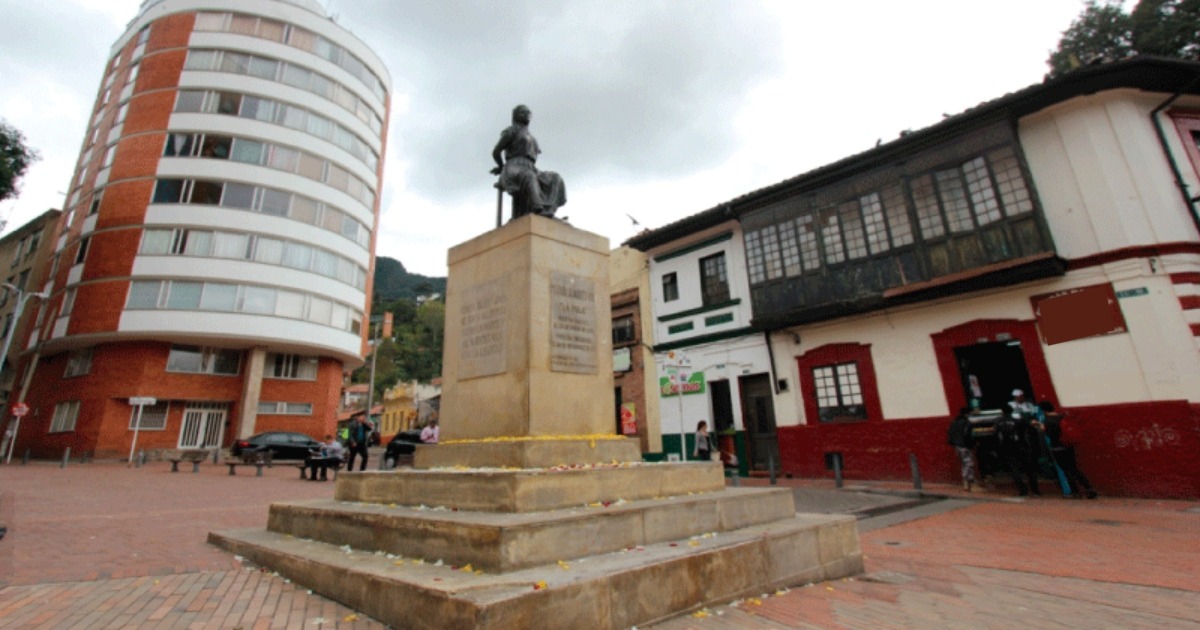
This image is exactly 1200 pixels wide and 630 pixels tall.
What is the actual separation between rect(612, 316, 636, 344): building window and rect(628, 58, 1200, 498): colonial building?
19.3 feet

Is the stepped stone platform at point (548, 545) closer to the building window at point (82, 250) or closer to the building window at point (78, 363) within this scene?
the building window at point (78, 363)

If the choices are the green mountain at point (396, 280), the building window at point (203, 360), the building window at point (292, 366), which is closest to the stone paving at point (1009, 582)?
the building window at point (292, 366)

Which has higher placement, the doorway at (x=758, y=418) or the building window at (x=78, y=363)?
the building window at (x=78, y=363)

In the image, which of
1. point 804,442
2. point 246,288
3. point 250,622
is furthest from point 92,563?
point 246,288

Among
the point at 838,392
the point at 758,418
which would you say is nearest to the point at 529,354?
the point at 838,392

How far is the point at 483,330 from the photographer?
5.69 m

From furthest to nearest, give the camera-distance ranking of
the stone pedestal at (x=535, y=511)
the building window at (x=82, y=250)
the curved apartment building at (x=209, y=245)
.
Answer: the building window at (x=82, y=250) < the curved apartment building at (x=209, y=245) < the stone pedestal at (x=535, y=511)

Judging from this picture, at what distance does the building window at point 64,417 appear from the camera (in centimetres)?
2345

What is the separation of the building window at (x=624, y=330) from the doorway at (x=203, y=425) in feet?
67.3

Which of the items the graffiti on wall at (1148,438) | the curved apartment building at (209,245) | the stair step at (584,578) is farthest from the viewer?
the curved apartment building at (209,245)

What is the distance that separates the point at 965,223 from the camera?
11992mm

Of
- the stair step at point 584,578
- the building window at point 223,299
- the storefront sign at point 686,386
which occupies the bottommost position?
the stair step at point 584,578

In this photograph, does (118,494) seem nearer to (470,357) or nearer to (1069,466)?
(470,357)

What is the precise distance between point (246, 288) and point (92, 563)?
23.5 m
